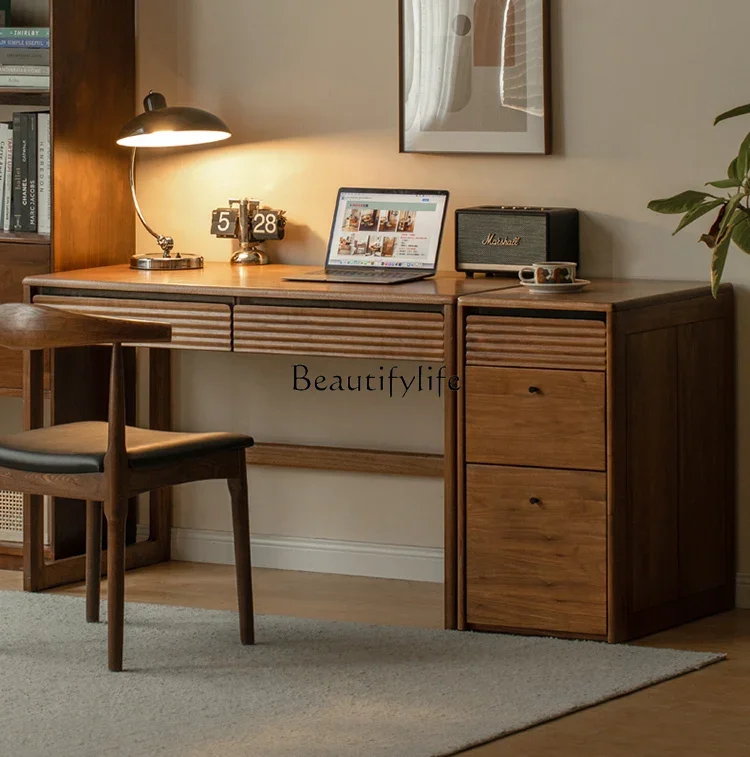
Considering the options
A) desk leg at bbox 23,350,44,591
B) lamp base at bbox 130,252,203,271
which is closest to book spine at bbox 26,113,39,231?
lamp base at bbox 130,252,203,271

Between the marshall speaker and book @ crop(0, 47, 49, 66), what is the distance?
1.08 metres

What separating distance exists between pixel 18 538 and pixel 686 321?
1774mm

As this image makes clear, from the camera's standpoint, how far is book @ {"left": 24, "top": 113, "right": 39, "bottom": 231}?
12.2ft

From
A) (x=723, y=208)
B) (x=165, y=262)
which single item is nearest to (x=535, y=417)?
(x=723, y=208)

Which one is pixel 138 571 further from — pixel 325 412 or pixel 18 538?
pixel 325 412

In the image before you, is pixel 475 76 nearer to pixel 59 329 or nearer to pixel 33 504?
pixel 59 329

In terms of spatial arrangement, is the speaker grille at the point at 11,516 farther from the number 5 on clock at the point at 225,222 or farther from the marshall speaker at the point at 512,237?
the marshall speaker at the point at 512,237

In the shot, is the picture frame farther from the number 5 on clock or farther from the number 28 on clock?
the number 5 on clock

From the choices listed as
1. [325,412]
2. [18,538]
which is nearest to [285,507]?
[325,412]

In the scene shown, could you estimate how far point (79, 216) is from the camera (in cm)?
378

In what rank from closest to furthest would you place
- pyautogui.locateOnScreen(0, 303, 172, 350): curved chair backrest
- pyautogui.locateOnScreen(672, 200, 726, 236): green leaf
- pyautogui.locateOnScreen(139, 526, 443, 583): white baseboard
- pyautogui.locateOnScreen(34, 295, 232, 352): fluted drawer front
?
1. pyautogui.locateOnScreen(0, 303, 172, 350): curved chair backrest
2. pyautogui.locateOnScreen(672, 200, 726, 236): green leaf
3. pyautogui.locateOnScreen(34, 295, 232, 352): fluted drawer front
4. pyautogui.locateOnScreen(139, 526, 443, 583): white baseboard

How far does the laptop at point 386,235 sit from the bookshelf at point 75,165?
61 centimetres

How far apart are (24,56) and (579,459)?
1693 mm

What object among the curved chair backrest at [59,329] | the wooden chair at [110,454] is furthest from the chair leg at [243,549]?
the curved chair backrest at [59,329]
